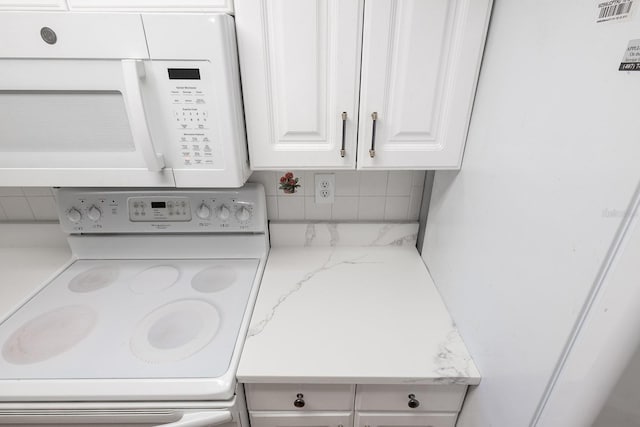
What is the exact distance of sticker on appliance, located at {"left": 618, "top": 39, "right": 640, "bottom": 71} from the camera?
37 centimetres

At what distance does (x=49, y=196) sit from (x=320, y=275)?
111cm

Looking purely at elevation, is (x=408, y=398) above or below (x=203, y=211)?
below

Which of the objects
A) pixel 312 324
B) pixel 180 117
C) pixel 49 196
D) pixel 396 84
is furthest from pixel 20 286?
pixel 396 84

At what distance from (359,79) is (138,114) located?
1.82ft

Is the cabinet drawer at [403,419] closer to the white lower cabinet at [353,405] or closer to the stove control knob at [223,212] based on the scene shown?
the white lower cabinet at [353,405]

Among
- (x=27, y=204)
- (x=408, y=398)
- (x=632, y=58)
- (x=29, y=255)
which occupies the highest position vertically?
(x=632, y=58)

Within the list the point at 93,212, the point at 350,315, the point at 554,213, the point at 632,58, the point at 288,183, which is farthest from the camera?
the point at 288,183

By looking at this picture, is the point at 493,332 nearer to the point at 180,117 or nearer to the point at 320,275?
the point at 320,275

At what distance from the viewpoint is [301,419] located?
0.90m

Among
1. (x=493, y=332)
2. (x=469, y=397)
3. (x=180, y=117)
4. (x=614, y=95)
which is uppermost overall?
(x=614, y=95)

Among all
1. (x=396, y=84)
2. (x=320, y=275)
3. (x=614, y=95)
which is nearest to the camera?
(x=614, y=95)

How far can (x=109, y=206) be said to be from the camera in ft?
3.59

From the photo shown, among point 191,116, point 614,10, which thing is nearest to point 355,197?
point 191,116

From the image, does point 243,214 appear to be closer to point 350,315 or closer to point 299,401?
point 350,315
